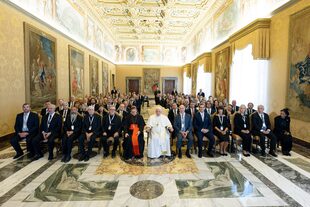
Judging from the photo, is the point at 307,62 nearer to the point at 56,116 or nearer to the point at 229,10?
the point at 229,10

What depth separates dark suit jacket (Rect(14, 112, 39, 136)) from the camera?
18.3 feet

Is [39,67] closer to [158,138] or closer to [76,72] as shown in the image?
[76,72]

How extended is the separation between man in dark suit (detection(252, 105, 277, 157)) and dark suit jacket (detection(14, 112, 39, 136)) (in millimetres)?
6169

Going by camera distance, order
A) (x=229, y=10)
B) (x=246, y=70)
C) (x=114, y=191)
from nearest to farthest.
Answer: (x=114, y=191), (x=246, y=70), (x=229, y=10)

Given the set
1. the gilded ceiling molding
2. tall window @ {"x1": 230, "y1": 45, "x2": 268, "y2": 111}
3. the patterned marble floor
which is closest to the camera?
the patterned marble floor

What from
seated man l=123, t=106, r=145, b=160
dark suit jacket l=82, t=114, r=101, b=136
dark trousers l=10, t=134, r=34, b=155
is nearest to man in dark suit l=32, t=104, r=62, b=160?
dark trousers l=10, t=134, r=34, b=155

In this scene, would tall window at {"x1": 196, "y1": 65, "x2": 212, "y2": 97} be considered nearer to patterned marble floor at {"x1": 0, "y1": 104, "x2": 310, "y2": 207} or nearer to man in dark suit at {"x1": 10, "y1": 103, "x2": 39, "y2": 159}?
patterned marble floor at {"x1": 0, "y1": 104, "x2": 310, "y2": 207}

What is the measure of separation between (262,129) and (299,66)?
2.12 meters

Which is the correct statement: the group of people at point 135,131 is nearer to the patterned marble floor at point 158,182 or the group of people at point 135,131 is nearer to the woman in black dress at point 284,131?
the woman in black dress at point 284,131

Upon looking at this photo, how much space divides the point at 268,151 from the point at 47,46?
345 inches

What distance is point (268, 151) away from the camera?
6.09m

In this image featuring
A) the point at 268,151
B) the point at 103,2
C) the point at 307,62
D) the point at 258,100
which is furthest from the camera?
the point at 103,2

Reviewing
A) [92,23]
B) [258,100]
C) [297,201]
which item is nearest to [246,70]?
[258,100]

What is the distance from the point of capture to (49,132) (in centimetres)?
560
